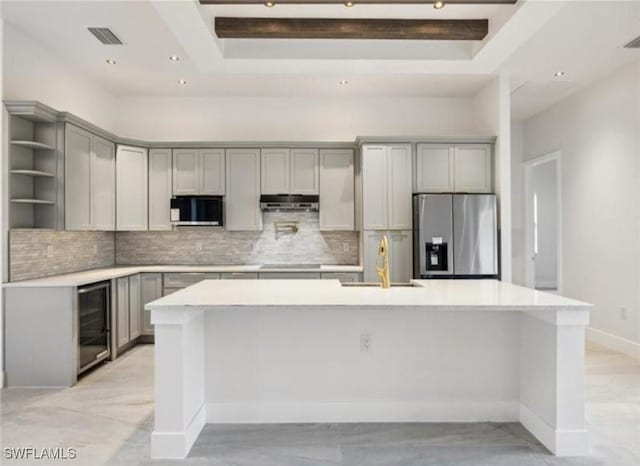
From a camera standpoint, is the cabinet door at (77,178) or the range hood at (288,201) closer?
the cabinet door at (77,178)

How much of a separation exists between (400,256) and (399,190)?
2.55ft


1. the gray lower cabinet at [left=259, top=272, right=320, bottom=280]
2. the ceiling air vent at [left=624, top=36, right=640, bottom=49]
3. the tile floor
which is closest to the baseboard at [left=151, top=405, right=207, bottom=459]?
the tile floor

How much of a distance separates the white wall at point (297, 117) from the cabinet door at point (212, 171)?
42cm

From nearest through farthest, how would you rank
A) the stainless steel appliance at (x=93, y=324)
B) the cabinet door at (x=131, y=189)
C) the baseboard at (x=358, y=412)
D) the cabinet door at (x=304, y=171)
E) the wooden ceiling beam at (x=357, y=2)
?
the baseboard at (x=358, y=412) < the wooden ceiling beam at (x=357, y=2) < the stainless steel appliance at (x=93, y=324) < the cabinet door at (x=131, y=189) < the cabinet door at (x=304, y=171)

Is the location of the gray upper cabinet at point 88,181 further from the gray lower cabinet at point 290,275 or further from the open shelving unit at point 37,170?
the gray lower cabinet at point 290,275

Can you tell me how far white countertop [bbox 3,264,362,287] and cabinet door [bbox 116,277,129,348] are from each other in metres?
0.11

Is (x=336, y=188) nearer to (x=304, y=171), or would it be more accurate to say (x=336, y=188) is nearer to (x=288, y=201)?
(x=304, y=171)

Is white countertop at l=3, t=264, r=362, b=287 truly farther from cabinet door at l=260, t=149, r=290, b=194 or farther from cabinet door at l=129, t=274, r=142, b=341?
cabinet door at l=260, t=149, r=290, b=194

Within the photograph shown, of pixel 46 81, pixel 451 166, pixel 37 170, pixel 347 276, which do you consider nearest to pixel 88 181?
pixel 37 170

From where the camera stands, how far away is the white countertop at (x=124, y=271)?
3977mm

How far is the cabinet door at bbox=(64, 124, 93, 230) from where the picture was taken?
4.34 meters

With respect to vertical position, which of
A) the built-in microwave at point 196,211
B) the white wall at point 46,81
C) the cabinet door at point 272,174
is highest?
the white wall at point 46,81

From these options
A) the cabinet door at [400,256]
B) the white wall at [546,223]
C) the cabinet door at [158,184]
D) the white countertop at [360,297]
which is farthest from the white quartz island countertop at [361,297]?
the white wall at [546,223]

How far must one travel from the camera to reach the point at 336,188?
579 cm
